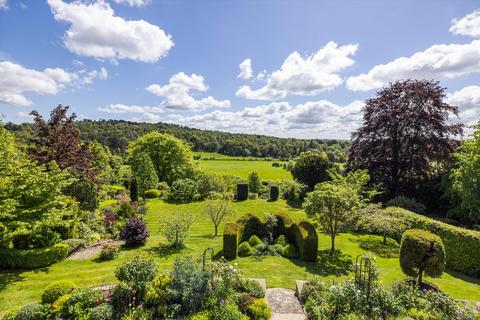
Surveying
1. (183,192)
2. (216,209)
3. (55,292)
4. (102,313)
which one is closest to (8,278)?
(55,292)

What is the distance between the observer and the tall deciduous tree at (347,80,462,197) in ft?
64.4

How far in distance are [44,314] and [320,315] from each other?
7492mm

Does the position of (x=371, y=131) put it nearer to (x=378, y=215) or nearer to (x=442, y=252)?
A: (x=378, y=215)

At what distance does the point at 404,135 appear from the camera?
67.5 feet

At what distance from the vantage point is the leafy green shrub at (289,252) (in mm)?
12504

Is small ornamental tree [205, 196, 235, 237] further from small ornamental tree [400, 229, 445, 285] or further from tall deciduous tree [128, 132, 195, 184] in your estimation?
tall deciduous tree [128, 132, 195, 184]

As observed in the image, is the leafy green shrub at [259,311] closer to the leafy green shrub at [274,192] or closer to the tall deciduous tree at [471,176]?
the tall deciduous tree at [471,176]

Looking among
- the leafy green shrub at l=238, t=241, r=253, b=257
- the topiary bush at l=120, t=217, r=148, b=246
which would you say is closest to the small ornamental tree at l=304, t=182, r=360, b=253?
the leafy green shrub at l=238, t=241, r=253, b=257

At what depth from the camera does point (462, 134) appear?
1977 centimetres

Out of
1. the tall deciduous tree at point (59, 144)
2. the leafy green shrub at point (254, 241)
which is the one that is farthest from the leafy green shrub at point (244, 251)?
the tall deciduous tree at point (59, 144)

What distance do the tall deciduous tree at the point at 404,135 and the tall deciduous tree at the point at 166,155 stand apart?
21413 millimetres

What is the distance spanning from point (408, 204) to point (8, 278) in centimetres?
2346

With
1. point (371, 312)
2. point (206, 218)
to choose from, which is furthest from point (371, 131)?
point (371, 312)

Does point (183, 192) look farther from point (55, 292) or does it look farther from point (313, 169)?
point (55, 292)
